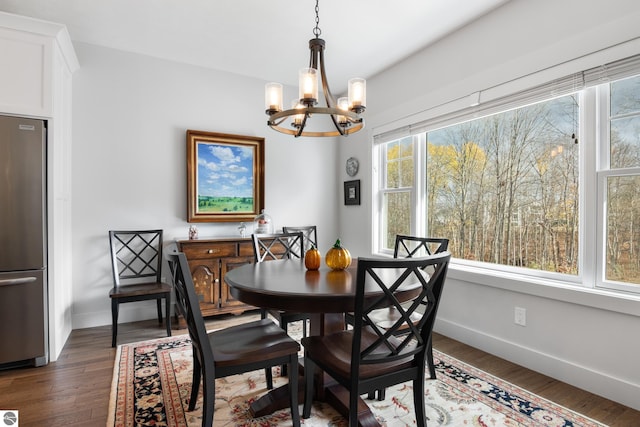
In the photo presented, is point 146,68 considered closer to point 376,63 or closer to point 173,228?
point 173,228

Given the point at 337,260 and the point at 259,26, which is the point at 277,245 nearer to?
the point at 337,260

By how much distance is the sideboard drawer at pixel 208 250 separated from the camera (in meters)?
3.39

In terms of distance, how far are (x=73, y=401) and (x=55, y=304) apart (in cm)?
94

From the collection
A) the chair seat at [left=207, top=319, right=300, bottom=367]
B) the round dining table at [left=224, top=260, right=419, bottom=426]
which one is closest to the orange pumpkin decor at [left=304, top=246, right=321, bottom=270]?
the round dining table at [left=224, top=260, right=419, bottom=426]

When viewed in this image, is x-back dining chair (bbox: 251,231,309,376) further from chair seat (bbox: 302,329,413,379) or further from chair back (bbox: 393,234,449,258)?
chair back (bbox: 393,234,449,258)

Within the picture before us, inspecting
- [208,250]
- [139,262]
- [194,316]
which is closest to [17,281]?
[139,262]

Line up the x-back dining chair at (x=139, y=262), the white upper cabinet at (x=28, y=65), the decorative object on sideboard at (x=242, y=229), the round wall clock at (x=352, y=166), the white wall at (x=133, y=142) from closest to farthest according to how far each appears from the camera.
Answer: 1. the white upper cabinet at (x=28, y=65)
2. the x-back dining chair at (x=139, y=262)
3. the white wall at (x=133, y=142)
4. the decorative object on sideboard at (x=242, y=229)
5. the round wall clock at (x=352, y=166)

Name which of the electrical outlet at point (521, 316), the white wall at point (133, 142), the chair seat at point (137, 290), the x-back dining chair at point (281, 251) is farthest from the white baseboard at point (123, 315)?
the electrical outlet at point (521, 316)

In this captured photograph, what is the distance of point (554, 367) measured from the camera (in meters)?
A: 2.36

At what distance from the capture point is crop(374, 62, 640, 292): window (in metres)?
2.13

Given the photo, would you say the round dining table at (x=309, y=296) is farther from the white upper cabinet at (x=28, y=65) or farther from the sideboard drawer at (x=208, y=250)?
the white upper cabinet at (x=28, y=65)

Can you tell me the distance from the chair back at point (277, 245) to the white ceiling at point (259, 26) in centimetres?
184

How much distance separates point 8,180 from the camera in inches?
96.4

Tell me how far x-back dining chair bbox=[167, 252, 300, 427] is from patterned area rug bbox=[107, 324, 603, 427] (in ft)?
0.65
